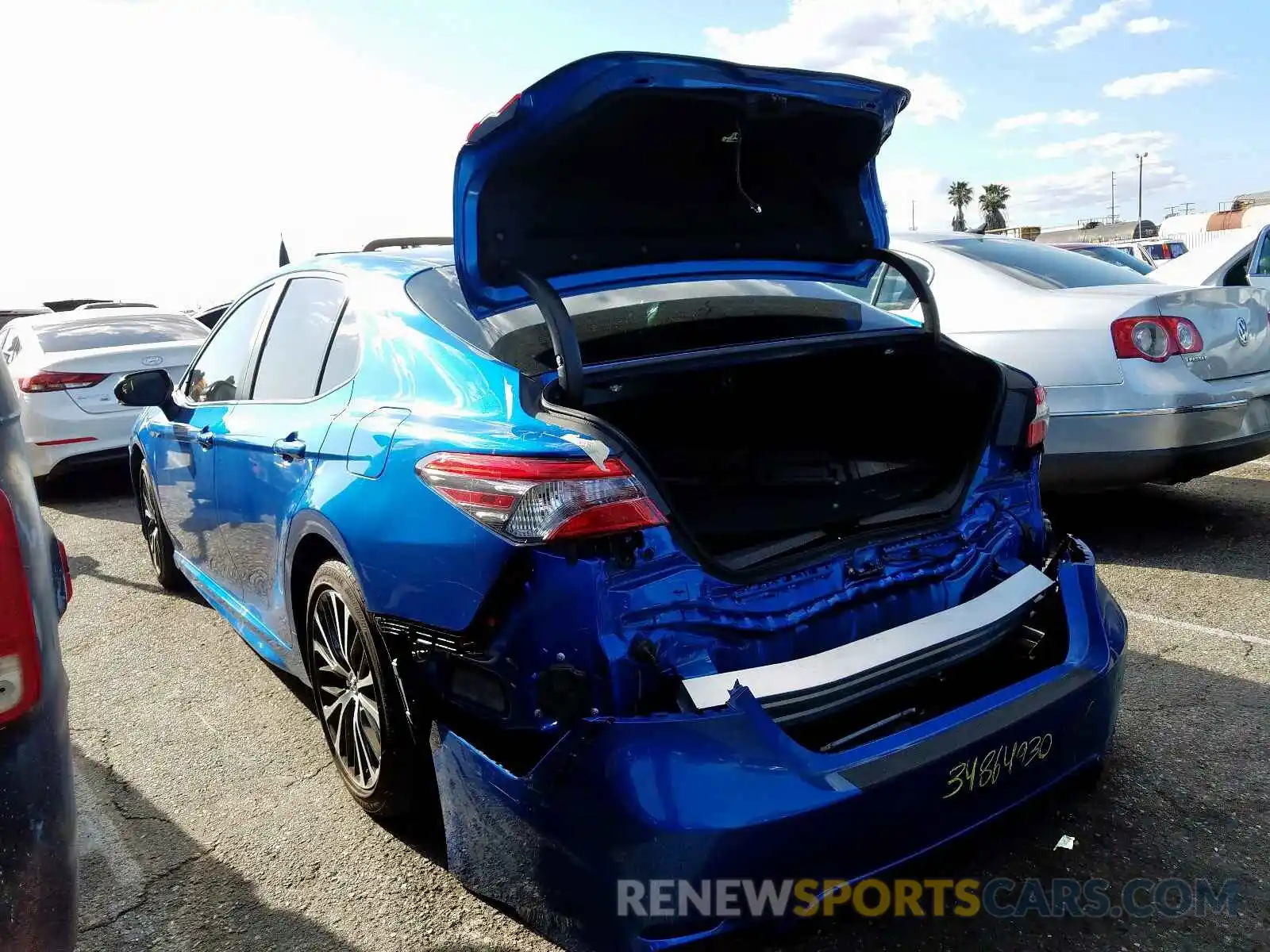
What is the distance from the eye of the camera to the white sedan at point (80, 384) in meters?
7.50

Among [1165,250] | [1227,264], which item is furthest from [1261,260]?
[1165,250]

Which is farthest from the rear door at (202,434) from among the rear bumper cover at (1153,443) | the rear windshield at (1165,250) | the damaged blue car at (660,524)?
the rear windshield at (1165,250)

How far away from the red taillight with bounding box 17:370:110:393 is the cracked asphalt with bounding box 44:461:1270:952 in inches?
155

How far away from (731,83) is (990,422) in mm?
1073

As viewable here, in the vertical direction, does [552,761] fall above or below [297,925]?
above

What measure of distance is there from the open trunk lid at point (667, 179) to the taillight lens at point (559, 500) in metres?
0.49

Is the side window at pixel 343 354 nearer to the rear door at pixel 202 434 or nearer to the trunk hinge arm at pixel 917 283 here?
the rear door at pixel 202 434

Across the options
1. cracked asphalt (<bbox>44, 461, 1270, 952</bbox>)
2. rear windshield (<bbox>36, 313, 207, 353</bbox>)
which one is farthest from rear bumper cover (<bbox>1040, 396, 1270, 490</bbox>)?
rear windshield (<bbox>36, 313, 207, 353</bbox>)

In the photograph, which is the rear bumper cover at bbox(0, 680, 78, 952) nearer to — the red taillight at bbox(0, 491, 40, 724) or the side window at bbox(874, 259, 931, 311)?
the red taillight at bbox(0, 491, 40, 724)

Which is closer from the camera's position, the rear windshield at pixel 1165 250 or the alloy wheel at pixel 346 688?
the alloy wheel at pixel 346 688

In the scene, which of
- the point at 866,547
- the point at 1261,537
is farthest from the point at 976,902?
the point at 1261,537

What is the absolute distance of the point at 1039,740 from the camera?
2059 mm

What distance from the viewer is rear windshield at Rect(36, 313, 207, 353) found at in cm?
791

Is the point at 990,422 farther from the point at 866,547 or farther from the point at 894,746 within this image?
the point at 894,746
